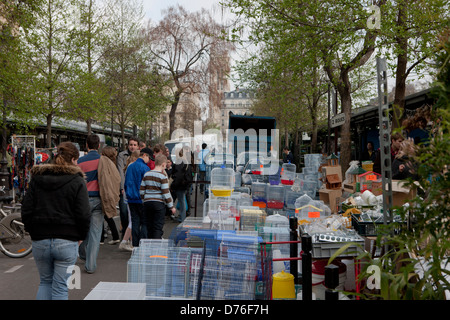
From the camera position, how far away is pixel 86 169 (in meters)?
7.11

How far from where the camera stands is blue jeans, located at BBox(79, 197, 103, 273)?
690 centimetres

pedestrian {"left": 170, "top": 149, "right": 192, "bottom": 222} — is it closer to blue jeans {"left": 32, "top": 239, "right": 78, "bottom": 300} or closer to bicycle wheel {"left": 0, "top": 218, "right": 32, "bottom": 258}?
bicycle wheel {"left": 0, "top": 218, "right": 32, "bottom": 258}

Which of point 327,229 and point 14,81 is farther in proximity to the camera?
point 14,81

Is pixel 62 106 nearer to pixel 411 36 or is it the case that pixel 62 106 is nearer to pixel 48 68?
pixel 48 68

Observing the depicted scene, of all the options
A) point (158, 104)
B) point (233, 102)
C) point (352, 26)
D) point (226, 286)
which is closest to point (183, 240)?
point (226, 286)

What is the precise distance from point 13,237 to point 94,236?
232 cm

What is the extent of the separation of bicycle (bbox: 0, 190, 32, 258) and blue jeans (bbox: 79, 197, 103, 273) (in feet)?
6.14

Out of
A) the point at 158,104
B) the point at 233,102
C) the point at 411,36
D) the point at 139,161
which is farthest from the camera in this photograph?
the point at 233,102

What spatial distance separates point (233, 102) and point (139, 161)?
161042 millimetres

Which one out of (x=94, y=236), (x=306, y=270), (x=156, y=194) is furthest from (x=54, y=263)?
(x=156, y=194)

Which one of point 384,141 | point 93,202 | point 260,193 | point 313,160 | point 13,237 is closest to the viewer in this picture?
point 384,141

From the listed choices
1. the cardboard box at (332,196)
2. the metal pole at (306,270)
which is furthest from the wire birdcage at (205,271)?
the cardboard box at (332,196)

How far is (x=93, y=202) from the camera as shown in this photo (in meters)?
7.03

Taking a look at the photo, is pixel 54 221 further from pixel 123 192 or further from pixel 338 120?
pixel 338 120
